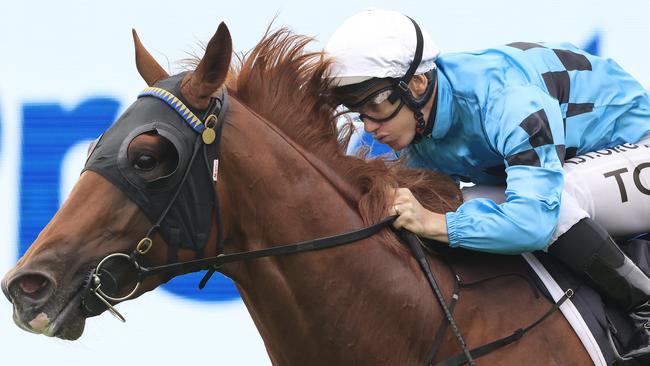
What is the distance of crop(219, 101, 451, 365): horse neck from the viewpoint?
2.38 metres

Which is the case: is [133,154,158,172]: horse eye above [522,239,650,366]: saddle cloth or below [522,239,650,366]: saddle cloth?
above

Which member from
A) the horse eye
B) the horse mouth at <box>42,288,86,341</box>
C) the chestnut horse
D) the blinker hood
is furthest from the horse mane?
the horse mouth at <box>42,288,86,341</box>

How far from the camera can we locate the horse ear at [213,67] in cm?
227

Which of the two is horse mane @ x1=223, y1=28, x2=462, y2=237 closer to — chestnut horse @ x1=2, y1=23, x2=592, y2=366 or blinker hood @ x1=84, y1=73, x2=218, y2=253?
chestnut horse @ x1=2, y1=23, x2=592, y2=366

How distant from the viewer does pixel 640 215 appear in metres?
2.73

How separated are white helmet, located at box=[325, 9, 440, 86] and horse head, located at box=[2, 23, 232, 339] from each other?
425 mm

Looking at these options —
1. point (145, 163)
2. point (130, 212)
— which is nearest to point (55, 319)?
point (130, 212)

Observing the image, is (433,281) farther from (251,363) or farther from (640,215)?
(251,363)

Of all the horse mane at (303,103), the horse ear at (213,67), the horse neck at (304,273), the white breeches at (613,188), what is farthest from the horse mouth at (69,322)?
the white breeches at (613,188)

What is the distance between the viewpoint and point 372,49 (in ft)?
8.50

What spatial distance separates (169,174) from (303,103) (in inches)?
19.8

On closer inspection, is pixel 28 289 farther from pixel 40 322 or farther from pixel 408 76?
pixel 408 76

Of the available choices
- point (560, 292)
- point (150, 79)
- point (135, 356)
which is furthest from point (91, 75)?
point (560, 292)

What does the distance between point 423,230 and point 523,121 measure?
15.4 inches
